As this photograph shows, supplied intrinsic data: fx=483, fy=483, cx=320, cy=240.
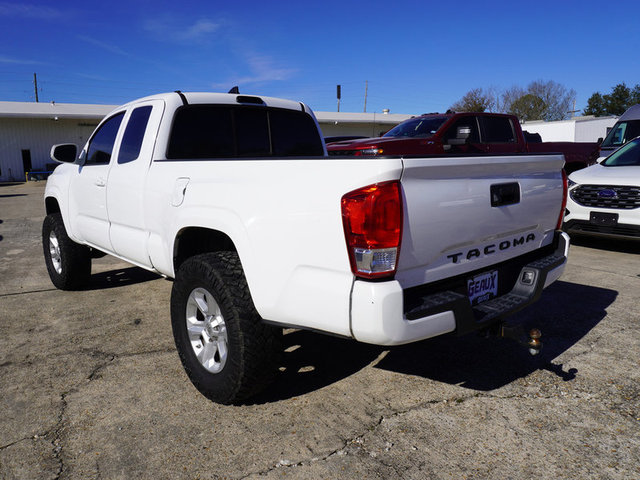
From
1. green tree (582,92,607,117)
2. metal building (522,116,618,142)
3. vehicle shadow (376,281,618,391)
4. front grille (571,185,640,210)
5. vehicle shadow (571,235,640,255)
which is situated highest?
green tree (582,92,607,117)

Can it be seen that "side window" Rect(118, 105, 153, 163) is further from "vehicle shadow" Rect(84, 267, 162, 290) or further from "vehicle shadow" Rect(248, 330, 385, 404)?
"vehicle shadow" Rect(84, 267, 162, 290)

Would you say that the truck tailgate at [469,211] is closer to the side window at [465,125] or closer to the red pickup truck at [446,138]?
the red pickup truck at [446,138]

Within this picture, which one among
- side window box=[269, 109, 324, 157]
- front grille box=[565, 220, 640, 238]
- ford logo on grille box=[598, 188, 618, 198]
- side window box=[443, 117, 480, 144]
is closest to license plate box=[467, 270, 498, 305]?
side window box=[269, 109, 324, 157]

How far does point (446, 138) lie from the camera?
880 centimetres

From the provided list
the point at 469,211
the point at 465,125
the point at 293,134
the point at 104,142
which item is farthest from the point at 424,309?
the point at 465,125

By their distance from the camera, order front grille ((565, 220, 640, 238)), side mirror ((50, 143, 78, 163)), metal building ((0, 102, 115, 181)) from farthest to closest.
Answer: metal building ((0, 102, 115, 181)) → front grille ((565, 220, 640, 238)) → side mirror ((50, 143, 78, 163))

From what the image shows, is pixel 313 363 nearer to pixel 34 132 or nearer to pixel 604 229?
pixel 604 229

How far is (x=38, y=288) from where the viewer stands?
5523mm

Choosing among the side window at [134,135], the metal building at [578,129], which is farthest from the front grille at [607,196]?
the metal building at [578,129]

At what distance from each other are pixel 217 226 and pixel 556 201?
7.48 feet

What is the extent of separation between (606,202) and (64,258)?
7021mm

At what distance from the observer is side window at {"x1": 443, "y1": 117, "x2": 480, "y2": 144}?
29.1 ft

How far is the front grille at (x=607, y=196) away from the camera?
6555 mm

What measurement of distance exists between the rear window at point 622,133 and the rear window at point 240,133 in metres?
9.44
